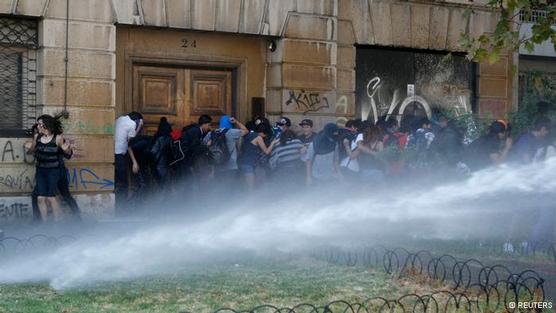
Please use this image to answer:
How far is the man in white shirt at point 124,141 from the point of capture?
14.7m

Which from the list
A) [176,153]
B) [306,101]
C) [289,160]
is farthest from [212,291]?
[306,101]

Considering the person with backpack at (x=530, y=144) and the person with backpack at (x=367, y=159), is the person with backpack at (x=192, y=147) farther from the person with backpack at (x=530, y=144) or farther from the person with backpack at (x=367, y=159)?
the person with backpack at (x=530, y=144)

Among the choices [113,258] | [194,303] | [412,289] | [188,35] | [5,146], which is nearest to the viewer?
[194,303]

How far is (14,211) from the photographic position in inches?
543

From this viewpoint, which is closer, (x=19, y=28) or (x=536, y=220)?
(x=536, y=220)

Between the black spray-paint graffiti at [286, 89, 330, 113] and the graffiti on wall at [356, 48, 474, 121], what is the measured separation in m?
1.27

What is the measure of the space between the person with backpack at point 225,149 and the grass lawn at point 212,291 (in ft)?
16.1

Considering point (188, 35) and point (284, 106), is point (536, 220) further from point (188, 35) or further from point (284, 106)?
point (188, 35)

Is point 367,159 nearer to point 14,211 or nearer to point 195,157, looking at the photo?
point 195,157

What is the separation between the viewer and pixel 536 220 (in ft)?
41.7

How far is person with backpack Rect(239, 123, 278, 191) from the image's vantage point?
1505cm

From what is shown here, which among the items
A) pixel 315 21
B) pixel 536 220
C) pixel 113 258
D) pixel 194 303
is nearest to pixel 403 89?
pixel 315 21

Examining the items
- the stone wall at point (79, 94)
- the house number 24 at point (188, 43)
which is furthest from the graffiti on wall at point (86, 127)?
the house number 24 at point (188, 43)

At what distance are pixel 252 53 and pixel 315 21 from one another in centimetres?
126
